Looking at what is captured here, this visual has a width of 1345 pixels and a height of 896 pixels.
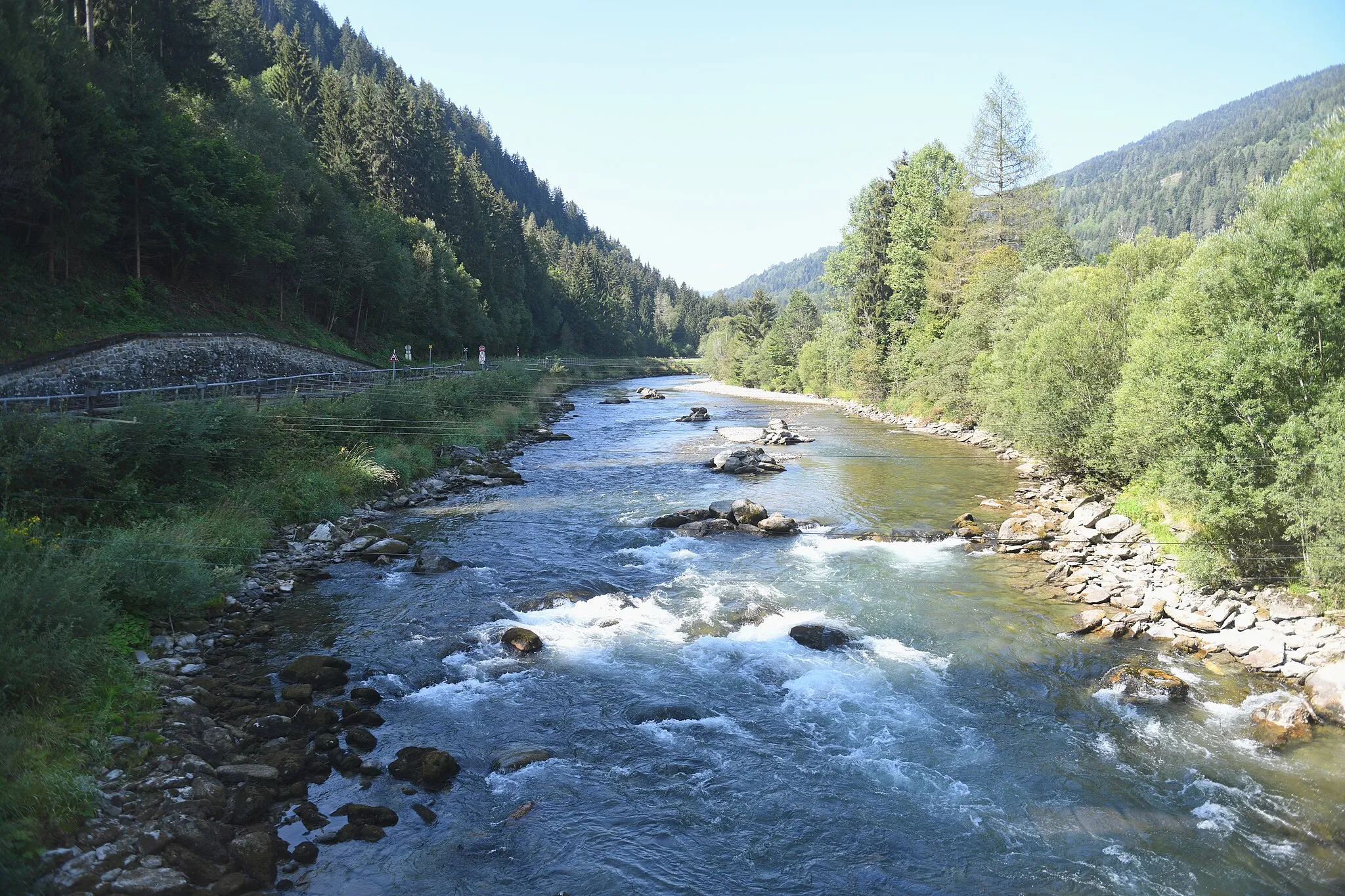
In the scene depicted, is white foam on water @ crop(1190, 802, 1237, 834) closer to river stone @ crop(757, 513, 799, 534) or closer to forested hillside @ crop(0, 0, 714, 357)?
river stone @ crop(757, 513, 799, 534)

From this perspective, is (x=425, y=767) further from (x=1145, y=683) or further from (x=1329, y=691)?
(x=1329, y=691)

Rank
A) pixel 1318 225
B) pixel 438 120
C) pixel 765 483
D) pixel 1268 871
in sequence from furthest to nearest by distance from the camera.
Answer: pixel 438 120, pixel 765 483, pixel 1318 225, pixel 1268 871

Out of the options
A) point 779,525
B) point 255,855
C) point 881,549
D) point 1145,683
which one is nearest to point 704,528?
point 779,525

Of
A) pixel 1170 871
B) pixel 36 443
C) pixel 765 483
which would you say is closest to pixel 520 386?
pixel 765 483

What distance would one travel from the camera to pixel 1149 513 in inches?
814

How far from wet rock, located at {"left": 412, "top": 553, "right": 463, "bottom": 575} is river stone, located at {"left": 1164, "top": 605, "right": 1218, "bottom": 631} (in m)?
17.2

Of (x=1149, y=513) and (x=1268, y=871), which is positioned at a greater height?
(x=1149, y=513)

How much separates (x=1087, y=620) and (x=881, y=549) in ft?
21.4

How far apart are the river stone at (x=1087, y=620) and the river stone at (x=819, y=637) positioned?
5129 mm

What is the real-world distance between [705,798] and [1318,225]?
1629cm

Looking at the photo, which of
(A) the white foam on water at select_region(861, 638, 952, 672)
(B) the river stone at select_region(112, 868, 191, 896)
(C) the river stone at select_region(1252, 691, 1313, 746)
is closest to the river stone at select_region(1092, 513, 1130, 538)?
(C) the river stone at select_region(1252, 691, 1313, 746)

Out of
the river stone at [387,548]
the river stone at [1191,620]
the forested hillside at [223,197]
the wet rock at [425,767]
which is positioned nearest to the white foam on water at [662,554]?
the river stone at [387,548]

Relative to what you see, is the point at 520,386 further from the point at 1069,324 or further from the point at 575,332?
the point at 575,332

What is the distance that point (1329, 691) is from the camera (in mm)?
11883
